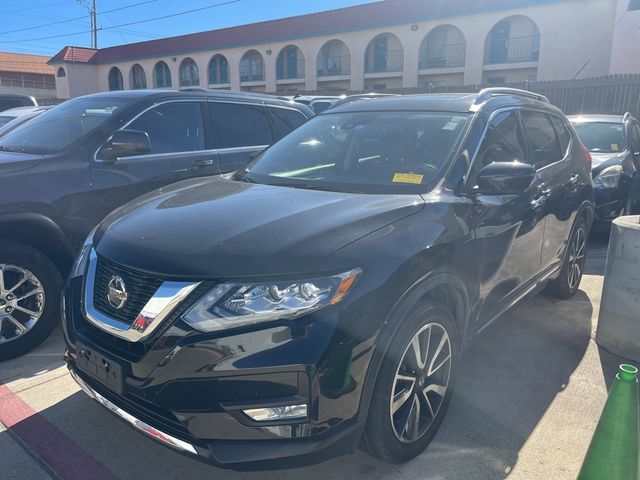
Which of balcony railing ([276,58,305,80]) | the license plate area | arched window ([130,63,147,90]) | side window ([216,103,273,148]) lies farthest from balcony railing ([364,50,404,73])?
the license plate area

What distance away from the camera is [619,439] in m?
1.97

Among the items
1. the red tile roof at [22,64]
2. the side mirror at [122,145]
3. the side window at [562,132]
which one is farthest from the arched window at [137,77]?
the side window at [562,132]

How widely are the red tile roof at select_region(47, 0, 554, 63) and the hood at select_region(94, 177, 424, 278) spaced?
25500 millimetres

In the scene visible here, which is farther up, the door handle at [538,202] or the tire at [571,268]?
the door handle at [538,202]

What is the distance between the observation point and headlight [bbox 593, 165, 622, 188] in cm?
670

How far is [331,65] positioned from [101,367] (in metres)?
33.3

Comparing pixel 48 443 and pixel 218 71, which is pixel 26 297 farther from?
pixel 218 71

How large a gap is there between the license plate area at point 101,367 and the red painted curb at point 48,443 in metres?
0.51

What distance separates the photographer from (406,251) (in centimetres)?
234

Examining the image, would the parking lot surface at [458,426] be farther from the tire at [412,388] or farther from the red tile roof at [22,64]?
the red tile roof at [22,64]

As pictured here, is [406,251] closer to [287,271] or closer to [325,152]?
[287,271]

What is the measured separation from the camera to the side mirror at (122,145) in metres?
4.07

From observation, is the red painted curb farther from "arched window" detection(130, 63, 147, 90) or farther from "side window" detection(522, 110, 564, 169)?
"arched window" detection(130, 63, 147, 90)

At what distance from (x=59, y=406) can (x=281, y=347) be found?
6.17 ft
